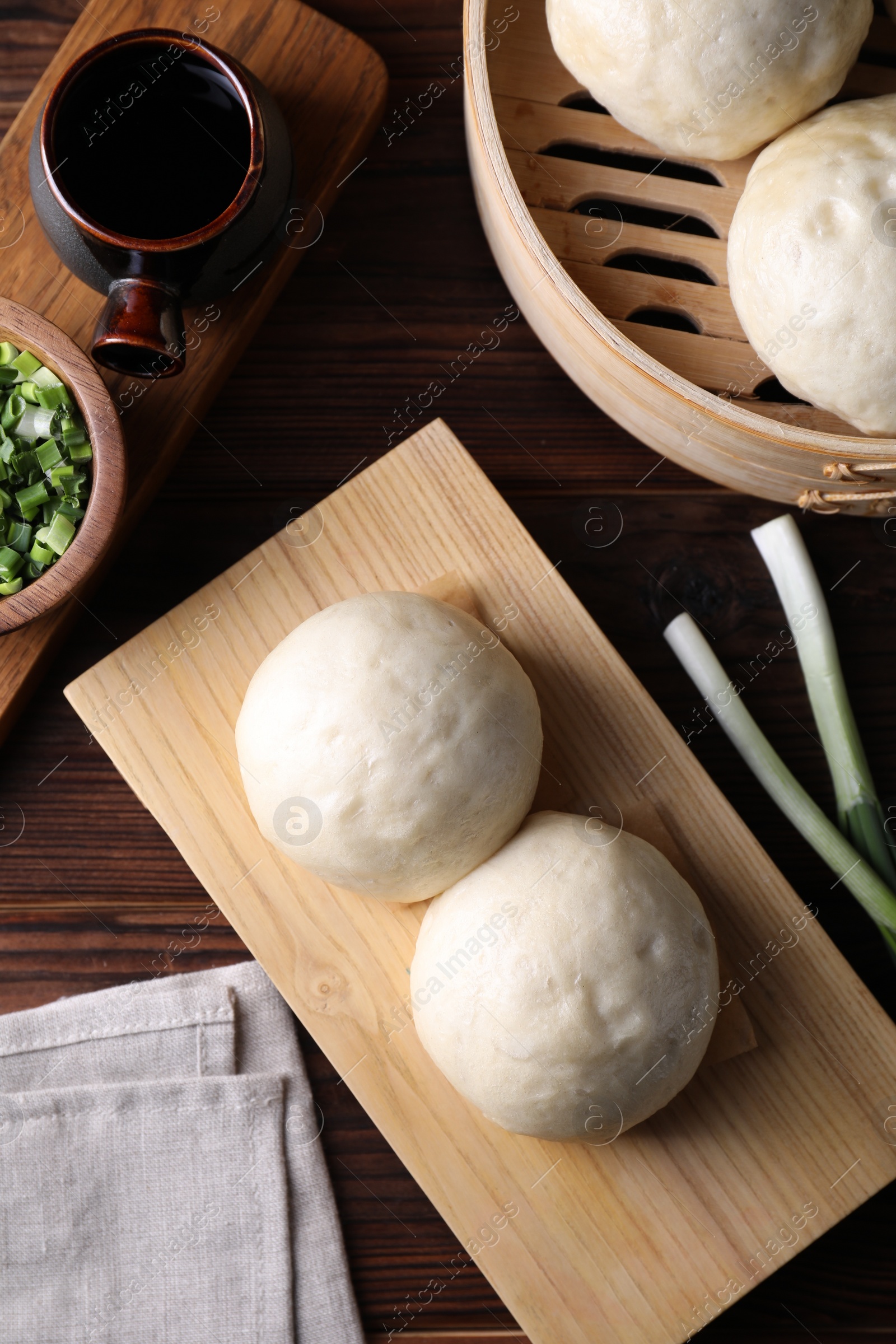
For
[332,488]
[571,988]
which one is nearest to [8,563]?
[332,488]

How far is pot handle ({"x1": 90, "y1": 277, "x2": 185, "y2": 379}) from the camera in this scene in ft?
3.05

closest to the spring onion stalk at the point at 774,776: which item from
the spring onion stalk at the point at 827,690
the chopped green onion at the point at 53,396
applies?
the spring onion stalk at the point at 827,690

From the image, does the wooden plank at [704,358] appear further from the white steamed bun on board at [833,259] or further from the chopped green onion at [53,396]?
the chopped green onion at [53,396]

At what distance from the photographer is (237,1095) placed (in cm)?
116

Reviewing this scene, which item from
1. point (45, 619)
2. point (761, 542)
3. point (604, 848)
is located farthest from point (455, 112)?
point (604, 848)

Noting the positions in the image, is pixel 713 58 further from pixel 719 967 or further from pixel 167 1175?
pixel 167 1175

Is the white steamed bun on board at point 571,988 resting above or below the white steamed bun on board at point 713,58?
below

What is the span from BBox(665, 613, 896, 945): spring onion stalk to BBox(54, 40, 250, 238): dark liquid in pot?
29.2 inches

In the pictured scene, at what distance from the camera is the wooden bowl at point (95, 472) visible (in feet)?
3.21

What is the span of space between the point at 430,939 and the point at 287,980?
196 millimetres

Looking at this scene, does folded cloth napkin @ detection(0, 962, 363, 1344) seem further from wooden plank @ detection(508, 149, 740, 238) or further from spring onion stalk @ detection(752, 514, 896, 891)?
wooden plank @ detection(508, 149, 740, 238)

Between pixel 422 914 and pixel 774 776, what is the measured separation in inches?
18.7

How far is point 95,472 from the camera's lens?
99 cm

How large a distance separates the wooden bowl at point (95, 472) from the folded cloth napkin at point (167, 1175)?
20.1 inches
